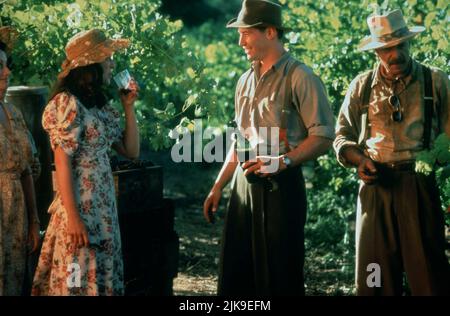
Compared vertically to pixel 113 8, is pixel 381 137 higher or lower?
lower

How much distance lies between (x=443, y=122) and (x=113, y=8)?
2.95 meters

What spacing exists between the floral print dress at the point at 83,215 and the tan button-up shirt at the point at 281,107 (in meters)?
0.90

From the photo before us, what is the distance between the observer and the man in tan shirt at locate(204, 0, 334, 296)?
5242mm

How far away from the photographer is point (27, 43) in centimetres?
725

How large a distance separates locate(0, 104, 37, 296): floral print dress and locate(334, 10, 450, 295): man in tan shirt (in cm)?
204

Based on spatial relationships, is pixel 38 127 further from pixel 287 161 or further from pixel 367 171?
pixel 367 171

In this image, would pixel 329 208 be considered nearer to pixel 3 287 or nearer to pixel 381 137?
pixel 381 137

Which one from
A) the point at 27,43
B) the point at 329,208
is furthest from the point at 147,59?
the point at 329,208

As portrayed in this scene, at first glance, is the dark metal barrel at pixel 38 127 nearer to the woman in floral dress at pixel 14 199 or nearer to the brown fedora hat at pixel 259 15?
the woman in floral dress at pixel 14 199

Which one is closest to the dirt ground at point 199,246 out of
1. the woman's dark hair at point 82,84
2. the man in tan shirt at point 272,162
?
the man in tan shirt at point 272,162

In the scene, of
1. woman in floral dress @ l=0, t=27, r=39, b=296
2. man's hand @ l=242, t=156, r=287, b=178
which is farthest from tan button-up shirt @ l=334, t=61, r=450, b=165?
woman in floral dress @ l=0, t=27, r=39, b=296

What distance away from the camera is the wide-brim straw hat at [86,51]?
205 inches

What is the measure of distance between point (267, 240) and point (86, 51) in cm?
154
